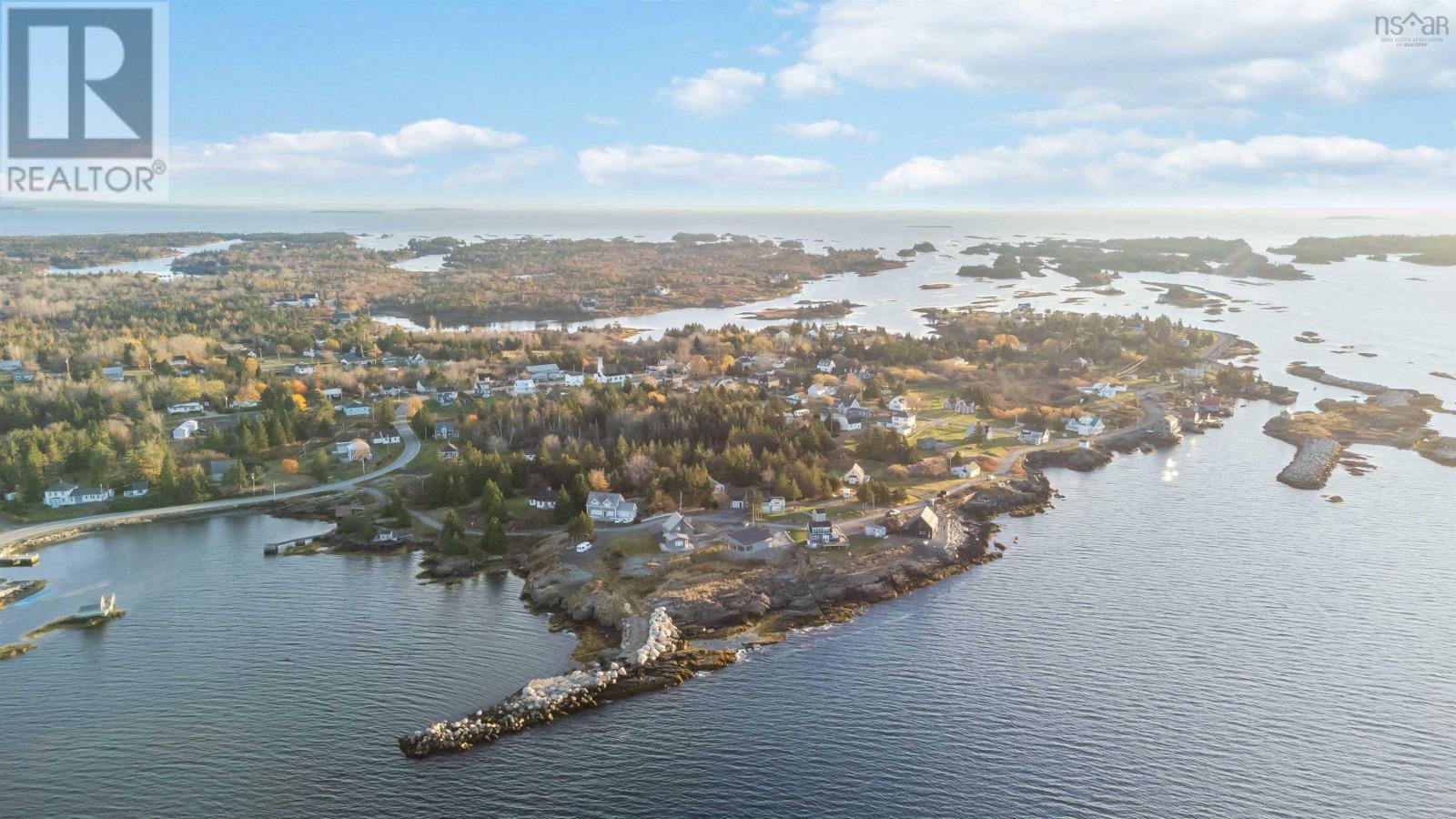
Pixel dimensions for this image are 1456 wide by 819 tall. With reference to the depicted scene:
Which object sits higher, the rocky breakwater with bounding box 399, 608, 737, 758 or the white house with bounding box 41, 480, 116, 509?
the white house with bounding box 41, 480, 116, 509

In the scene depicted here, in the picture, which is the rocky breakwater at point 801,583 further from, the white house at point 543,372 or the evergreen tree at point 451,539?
the white house at point 543,372

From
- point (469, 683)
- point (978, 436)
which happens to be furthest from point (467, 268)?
point (469, 683)

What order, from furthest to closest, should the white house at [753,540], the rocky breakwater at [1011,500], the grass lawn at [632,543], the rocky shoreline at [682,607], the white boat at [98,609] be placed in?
the rocky breakwater at [1011,500] < the grass lawn at [632,543] < the white house at [753,540] < the white boat at [98,609] < the rocky shoreline at [682,607]

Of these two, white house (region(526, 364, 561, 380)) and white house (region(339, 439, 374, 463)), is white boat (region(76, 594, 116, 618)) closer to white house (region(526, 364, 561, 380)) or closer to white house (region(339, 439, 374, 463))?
white house (region(339, 439, 374, 463))

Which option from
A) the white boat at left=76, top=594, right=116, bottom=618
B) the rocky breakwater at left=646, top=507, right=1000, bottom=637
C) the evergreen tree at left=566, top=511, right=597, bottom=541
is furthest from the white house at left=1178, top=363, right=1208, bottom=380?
the white boat at left=76, top=594, right=116, bottom=618

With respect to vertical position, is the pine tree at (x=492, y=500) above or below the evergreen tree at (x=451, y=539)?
above

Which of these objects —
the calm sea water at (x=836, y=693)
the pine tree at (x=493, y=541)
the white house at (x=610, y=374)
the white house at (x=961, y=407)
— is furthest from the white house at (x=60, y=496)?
the white house at (x=961, y=407)

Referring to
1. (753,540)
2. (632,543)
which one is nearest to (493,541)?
(632,543)
